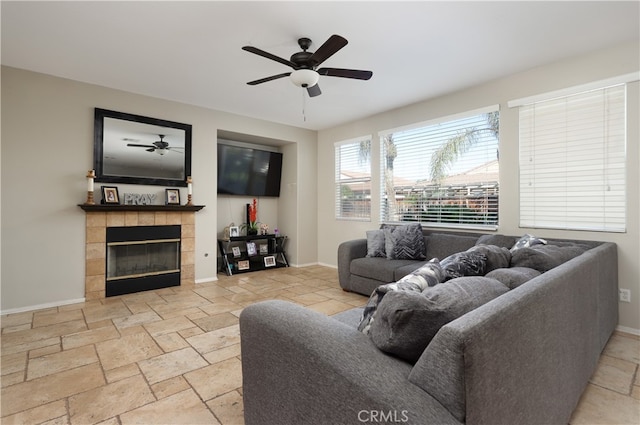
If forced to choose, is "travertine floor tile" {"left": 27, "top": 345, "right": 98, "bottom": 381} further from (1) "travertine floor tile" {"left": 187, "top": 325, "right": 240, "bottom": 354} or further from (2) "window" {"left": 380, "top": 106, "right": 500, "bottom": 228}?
(2) "window" {"left": 380, "top": 106, "right": 500, "bottom": 228}

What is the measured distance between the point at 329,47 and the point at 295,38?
0.54 m

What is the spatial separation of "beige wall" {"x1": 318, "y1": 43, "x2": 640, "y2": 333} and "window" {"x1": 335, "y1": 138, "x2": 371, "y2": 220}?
0.16 metres

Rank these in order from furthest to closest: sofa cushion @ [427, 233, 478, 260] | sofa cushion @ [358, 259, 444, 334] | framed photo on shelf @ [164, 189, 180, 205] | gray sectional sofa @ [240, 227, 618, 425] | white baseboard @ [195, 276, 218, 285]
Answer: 1. white baseboard @ [195, 276, 218, 285]
2. framed photo on shelf @ [164, 189, 180, 205]
3. sofa cushion @ [427, 233, 478, 260]
4. sofa cushion @ [358, 259, 444, 334]
5. gray sectional sofa @ [240, 227, 618, 425]

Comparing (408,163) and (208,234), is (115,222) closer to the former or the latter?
(208,234)

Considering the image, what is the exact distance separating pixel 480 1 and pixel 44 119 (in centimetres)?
449

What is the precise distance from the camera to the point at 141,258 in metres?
4.19

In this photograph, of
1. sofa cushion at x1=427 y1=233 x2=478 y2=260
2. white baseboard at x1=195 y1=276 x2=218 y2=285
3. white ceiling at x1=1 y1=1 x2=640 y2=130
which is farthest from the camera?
white baseboard at x1=195 y1=276 x2=218 y2=285

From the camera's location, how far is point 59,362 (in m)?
2.23

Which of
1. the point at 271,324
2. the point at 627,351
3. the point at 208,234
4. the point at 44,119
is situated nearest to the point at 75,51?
the point at 44,119

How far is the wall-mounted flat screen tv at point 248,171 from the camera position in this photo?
5262 millimetres

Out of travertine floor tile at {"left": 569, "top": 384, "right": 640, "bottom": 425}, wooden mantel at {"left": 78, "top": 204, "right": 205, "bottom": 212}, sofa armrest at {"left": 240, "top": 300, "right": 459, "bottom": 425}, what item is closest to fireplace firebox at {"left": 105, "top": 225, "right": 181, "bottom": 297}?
wooden mantel at {"left": 78, "top": 204, "right": 205, "bottom": 212}

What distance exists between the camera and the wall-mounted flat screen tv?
207 inches

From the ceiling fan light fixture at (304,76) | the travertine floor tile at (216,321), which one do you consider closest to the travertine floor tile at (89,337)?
the travertine floor tile at (216,321)

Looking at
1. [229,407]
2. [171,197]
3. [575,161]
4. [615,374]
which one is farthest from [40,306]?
[575,161]
